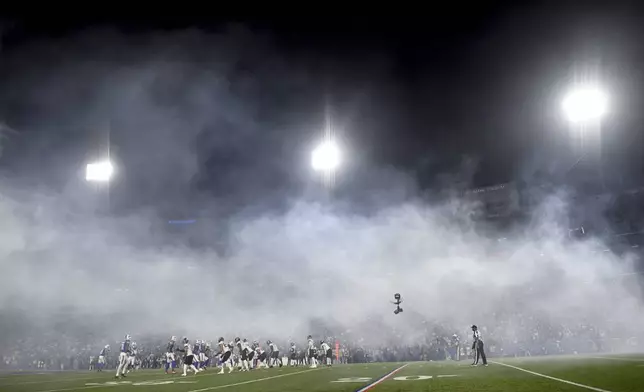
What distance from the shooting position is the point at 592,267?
174 feet

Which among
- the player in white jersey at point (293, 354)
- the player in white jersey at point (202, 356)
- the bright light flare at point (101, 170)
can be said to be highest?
the bright light flare at point (101, 170)

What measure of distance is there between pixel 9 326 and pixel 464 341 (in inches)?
1751

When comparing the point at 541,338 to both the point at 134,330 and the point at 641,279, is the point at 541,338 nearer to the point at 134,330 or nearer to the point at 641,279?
the point at 641,279

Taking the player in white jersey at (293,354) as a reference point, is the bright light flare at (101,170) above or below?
above

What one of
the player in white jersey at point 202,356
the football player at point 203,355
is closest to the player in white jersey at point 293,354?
the football player at point 203,355

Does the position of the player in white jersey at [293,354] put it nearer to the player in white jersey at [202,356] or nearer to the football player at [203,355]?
the football player at [203,355]

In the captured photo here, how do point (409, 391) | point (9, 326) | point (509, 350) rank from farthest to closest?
1. point (509, 350)
2. point (9, 326)
3. point (409, 391)

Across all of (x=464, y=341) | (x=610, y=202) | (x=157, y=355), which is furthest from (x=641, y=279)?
(x=157, y=355)

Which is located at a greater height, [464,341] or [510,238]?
[510,238]

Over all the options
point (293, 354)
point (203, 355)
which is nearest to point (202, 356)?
point (203, 355)

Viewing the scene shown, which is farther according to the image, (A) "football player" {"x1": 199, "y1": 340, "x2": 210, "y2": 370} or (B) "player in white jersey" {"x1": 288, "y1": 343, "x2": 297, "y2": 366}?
(B) "player in white jersey" {"x1": 288, "y1": 343, "x2": 297, "y2": 366}

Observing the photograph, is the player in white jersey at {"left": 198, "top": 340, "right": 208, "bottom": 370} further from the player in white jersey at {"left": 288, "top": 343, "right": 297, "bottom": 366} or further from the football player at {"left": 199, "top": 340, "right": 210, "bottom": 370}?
the player in white jersey at {"left": 288, "top": 343, "right": 297, "bottom": 366}

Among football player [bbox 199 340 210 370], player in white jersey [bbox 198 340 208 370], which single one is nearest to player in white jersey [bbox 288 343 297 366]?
football player [bbox 199 340 210 370]

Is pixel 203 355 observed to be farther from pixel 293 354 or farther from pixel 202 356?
pixel 293 354
